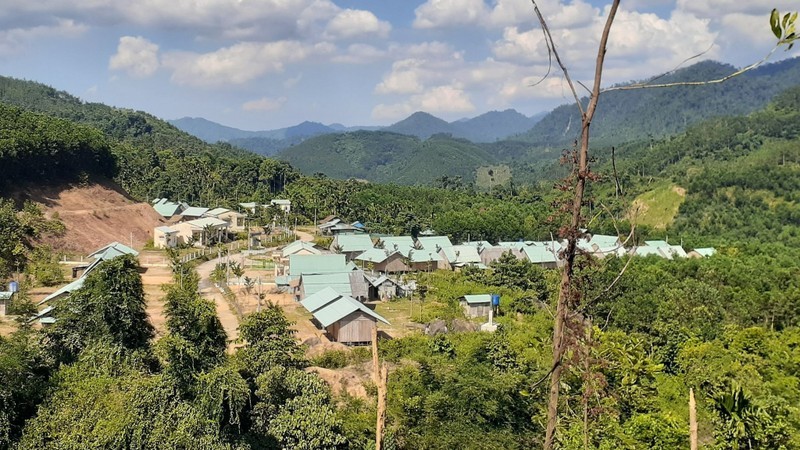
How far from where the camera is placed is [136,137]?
101375mm

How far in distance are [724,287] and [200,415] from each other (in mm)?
29202

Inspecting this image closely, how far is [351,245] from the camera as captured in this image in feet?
141

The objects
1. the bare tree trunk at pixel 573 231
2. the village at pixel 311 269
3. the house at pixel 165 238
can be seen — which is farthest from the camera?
the house at pixel 165 238

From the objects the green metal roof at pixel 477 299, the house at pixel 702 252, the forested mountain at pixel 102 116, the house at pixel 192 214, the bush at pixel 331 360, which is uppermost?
the forested mountain at pixel 102 116

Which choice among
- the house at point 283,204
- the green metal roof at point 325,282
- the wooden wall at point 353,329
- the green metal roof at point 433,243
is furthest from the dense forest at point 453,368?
the house at point 283,204

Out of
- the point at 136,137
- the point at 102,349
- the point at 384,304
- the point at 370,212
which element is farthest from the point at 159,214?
the point at 136,137

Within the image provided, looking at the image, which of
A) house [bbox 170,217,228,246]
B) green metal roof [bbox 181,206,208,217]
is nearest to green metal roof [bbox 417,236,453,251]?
house [bbox 170,217,228,246]

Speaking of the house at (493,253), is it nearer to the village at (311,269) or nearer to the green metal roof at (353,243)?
the village at (311,269)

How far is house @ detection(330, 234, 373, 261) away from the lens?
42500mm

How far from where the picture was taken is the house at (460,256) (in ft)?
141

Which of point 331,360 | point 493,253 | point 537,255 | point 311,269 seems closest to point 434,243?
point 493,253

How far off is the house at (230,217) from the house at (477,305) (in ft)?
89.0

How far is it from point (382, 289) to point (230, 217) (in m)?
23.8

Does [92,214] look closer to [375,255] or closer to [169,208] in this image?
[169,208]
